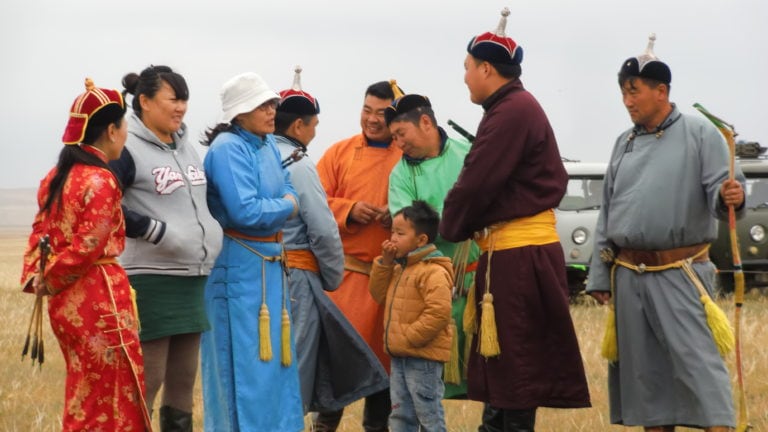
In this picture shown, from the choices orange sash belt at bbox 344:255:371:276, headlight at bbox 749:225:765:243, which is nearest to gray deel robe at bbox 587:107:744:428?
orange sash belt at bbox 344:255:371:276

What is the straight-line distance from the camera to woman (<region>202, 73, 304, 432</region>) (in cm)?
543

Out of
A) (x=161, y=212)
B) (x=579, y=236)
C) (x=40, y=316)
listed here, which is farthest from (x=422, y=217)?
(x=579, y=236)

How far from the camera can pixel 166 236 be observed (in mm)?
5027

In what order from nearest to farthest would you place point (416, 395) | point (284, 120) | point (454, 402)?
point (416, 395) < point (284, 120) < point (454, 402)

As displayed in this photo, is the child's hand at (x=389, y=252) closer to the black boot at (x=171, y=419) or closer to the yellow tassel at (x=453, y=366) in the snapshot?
the yellow tassel at (x=453, y=366)

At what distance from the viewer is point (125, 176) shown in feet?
16.5

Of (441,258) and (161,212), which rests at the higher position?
(161,212)

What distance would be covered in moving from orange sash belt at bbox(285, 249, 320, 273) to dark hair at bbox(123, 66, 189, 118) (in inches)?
50.4

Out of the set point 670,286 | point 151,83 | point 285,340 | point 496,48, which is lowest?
point 285,340

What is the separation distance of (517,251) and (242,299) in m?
1.28

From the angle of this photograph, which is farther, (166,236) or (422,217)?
(422,217)

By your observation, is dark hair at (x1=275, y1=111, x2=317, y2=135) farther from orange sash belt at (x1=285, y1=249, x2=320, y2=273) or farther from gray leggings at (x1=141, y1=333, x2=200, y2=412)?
gray leggings at (x1=141, y1=333, x2=200, y2=412)

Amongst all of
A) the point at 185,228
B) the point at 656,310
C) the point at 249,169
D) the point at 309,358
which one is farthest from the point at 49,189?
the point at 656,310

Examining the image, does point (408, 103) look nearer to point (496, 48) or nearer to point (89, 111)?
point (496, 48)
